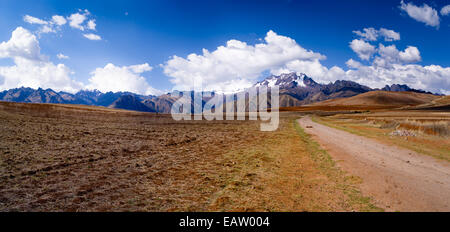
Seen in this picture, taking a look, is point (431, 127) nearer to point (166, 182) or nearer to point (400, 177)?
point (400, 177)

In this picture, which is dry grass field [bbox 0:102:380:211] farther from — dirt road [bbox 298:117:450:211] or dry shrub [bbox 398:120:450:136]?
dry shrub [bbox 398:120:450:136]

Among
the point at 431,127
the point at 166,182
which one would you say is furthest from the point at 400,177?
the point at 431,127

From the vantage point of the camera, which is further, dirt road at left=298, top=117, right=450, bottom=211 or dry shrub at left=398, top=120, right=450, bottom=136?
dry shrub at left=398, top=120, right=450, bottom=136

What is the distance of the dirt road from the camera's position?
8.75 metres

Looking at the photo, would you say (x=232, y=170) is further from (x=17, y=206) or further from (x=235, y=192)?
(x=17, y=206)

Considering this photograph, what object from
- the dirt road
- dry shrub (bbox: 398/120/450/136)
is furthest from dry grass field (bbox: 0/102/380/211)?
dry shrub (bbox: 398/120/450/136)

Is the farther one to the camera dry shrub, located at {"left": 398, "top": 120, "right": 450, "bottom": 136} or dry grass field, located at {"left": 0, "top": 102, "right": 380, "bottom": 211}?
dry shrub, located at {"left": 398, "top": 120, "right": 450, "bottom": 136}

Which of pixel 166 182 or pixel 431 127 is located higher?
pixel 431 127

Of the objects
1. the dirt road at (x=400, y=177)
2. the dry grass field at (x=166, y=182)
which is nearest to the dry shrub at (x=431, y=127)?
the dirt road at (x=400, y=177)

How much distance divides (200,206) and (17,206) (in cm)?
706

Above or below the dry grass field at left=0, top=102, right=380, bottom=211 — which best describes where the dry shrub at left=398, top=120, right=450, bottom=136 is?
above

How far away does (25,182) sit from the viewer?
10609mm

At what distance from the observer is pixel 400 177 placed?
11.9m
